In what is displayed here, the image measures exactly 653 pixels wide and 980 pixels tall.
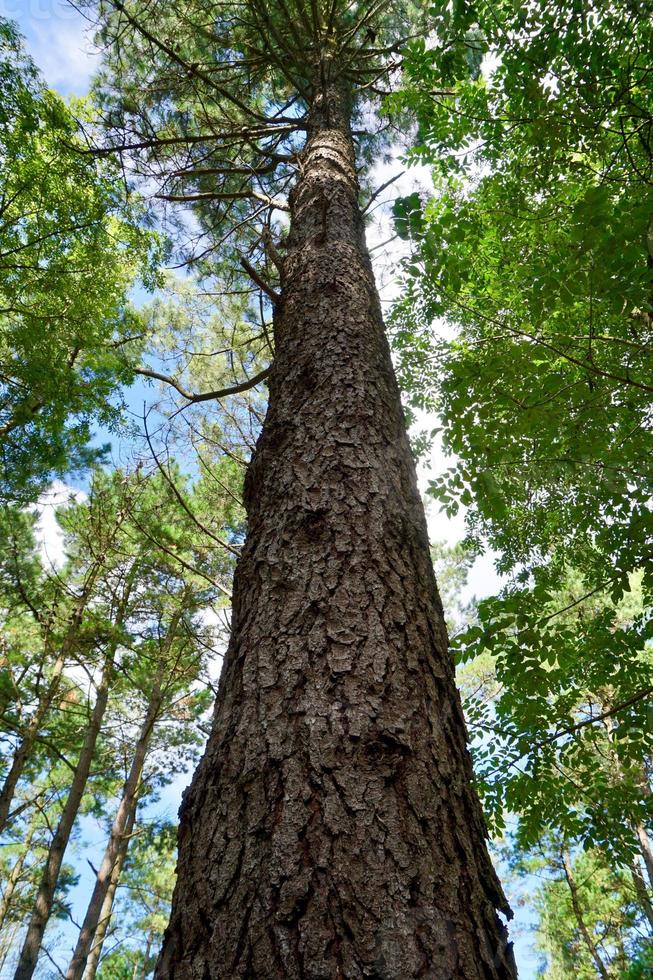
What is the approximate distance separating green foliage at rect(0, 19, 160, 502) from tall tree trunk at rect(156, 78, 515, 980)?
12.5 feet

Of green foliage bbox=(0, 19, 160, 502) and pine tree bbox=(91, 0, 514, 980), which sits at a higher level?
green foliage bbox=(0, 19, 160, 502)

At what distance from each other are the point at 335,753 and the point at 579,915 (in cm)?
942

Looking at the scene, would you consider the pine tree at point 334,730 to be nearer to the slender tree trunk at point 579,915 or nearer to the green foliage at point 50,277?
the green foliage at point 50,277

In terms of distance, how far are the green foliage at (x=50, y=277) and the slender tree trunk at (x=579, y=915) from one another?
929 cm

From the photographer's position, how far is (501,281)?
4.35m

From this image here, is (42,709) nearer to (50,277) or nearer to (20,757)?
(20,757)

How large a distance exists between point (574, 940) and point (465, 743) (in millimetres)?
13387

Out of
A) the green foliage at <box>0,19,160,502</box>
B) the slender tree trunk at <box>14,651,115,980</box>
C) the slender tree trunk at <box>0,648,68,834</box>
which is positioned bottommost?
the slender tree trunk at <box>14,651,115,980</box>

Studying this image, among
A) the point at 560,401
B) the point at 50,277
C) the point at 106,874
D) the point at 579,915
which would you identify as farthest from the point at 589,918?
the point at 50,277

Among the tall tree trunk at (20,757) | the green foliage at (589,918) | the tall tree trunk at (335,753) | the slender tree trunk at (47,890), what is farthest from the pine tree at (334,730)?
the green foliage at (589,918)

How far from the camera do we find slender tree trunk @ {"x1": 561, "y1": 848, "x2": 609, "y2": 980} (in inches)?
300

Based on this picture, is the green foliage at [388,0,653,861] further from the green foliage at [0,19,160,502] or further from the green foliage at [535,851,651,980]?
the green foliage at [535,851,651,980]

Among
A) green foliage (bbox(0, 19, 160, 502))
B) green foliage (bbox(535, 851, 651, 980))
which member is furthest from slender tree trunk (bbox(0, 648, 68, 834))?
green foliage (bbox(535, 851, 651, 980))

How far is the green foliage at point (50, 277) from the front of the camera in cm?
480
